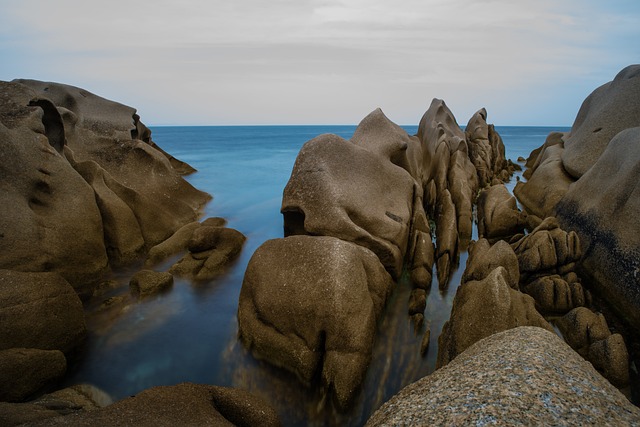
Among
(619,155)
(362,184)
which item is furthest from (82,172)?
(619,155)

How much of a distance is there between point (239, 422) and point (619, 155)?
10.8 metres

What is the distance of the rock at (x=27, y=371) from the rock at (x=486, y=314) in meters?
6.27

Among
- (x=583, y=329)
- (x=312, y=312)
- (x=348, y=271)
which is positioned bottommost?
(x=583, y=329)

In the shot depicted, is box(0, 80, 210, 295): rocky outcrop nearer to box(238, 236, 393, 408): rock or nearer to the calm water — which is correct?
the calm water

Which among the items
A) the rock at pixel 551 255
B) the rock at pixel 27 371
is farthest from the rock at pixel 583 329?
the rock at pixel 27 371

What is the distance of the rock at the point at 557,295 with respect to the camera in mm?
7426

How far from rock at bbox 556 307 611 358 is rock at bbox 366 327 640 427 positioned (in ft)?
10.7

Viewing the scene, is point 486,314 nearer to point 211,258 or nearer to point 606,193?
point 606,193

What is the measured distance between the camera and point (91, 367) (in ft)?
21.0

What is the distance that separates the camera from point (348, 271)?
251 inches

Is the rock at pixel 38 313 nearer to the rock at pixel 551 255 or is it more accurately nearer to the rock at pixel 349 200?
the rock at pixel 349 200

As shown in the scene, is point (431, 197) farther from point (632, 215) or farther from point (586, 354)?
point (586, 354)

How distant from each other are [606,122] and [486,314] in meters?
12.6

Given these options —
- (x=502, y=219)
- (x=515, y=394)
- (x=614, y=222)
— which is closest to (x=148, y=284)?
(x=515, y=394)
